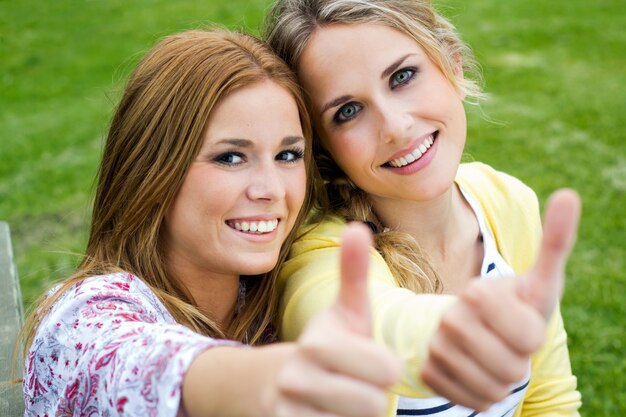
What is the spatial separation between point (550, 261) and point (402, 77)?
130 centimetres

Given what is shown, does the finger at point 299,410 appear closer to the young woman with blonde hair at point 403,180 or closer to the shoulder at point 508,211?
the young woman with blonde hair at point 403,180

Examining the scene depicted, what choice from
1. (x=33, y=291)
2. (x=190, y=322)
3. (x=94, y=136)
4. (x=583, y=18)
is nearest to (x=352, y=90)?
(x=190, y=322)

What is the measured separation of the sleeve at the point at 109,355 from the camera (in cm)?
149

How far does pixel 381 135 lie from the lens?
2.40 metres

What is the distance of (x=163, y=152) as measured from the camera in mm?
2225

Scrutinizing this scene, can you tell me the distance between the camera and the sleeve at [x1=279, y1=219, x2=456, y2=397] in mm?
1575

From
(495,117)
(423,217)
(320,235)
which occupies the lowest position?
(495,117)

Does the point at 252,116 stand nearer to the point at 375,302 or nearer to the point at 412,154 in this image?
the point at 412,154

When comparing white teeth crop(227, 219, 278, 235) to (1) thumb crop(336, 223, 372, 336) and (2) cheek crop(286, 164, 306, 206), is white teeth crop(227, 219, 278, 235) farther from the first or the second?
(1) thumb crop(336, 223, 372, 336)

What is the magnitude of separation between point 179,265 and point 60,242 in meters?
3.45

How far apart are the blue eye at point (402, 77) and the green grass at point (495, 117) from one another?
2.74 feet

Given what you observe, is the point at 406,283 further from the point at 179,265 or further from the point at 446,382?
the point at 446,382

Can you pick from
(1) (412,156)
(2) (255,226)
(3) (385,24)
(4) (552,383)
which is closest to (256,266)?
(2) (255,226)

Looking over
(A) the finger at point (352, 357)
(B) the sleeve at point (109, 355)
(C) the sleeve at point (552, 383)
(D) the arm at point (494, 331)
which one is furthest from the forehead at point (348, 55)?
(A) the finger at point (352, 357)
